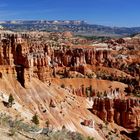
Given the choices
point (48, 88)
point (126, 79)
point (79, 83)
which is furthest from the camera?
point (126, 79)

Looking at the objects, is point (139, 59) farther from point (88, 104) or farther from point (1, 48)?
point (1, 48)

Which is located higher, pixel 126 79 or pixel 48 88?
pixel 48 88

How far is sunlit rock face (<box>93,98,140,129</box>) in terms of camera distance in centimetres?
7081

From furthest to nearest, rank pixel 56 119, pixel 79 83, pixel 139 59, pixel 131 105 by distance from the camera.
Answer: pixel 139 59, pixel 79 83, pixel 131 105, pixel 56 119

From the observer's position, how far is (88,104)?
244 ft

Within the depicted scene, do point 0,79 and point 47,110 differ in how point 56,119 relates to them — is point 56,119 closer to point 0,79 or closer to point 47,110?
point 47,110

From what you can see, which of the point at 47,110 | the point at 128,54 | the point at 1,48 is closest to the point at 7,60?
the point at 1,48

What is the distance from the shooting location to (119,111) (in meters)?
72.6

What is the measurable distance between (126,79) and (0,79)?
2445 inches

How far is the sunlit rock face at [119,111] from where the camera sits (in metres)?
70.8

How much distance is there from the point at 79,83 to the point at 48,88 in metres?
37.2

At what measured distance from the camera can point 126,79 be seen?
116812 mm

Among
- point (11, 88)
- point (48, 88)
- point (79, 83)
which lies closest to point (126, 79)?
point (79, 83)

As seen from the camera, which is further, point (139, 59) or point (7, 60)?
point (139, 59)
